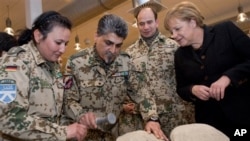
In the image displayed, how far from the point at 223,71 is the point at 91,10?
2.17 meters

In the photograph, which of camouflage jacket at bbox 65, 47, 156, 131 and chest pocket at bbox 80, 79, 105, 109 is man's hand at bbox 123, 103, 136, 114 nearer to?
camouflage jacket at bbox 65, 47, 156, 131

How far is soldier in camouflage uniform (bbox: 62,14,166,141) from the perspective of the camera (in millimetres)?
1548

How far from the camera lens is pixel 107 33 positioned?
154cm

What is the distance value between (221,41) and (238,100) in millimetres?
277

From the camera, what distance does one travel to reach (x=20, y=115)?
3.55 ft

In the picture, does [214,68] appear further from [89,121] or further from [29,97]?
[29,97]

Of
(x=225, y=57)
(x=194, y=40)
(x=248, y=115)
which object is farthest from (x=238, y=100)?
(x=194, y=40)

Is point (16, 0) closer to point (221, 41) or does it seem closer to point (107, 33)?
point (107, 33)

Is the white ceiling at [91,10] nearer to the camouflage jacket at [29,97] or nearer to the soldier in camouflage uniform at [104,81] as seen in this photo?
the soldier in camouflage uniform at [104,81]

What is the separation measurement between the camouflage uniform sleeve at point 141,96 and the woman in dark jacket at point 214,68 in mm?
178

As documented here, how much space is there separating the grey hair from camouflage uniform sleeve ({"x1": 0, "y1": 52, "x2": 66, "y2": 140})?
1.65ft

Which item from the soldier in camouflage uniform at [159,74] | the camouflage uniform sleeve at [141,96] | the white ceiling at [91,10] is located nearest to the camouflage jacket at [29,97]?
the camouflage uniform sleeve at [141,96]

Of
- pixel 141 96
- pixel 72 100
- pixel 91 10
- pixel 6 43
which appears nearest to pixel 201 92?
pixel 141 96

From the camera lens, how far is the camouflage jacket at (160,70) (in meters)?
1.93
